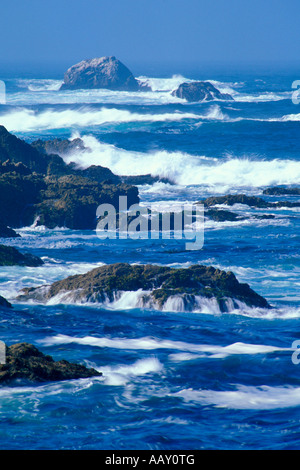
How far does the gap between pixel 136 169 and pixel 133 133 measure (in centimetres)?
1191

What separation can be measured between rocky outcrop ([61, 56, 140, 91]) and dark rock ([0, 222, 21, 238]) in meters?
73.2

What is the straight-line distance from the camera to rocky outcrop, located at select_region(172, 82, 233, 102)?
254 feet

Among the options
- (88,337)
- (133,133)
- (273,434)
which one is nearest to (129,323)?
(88,337)

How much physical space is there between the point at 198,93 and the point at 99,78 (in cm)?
2326

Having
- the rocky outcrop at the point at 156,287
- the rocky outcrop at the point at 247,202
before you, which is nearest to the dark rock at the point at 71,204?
the rocky outcrop at the point at 247,202

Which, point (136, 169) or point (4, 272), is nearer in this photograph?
point (4, 272)

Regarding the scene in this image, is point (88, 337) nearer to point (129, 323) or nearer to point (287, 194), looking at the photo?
point (129, 323)

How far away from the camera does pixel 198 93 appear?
77500 millimetres

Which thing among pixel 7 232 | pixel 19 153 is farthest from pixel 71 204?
pixel 19 153

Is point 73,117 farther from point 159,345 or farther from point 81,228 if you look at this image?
point 159,345

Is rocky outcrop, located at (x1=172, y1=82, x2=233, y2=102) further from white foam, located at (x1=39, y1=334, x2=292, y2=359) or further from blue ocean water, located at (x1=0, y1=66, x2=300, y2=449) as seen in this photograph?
white foam, located at (x1=39, y1=334, x2=292, y2=359)

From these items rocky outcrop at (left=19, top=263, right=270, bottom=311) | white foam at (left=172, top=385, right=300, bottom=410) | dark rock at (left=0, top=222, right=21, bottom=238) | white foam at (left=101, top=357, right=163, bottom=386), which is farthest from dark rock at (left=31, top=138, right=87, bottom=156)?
white foam at (left=172, top=385, right=300, bottom=410)

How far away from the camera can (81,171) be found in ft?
107
